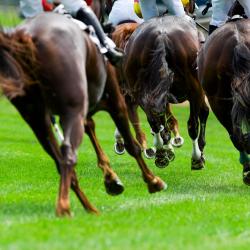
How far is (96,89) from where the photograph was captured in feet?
29.0

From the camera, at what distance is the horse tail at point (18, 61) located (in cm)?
766

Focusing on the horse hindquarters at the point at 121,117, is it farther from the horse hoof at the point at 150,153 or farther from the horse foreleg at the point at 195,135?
the horse hoof at the point at 150,153

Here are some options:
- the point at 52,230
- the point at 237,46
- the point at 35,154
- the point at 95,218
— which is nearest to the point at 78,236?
Answer: the point at 52,230

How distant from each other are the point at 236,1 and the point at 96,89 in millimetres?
3412

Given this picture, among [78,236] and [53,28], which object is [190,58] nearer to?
[53,28]

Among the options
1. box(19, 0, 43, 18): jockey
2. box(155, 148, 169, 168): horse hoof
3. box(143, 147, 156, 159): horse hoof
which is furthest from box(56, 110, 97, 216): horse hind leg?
box(143, 147, 156, 159): horse hoof

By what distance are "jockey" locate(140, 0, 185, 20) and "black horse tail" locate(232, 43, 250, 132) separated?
3.03 metres

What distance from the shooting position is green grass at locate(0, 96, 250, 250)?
6.75 metres

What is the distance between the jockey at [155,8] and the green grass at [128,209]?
7.50ft

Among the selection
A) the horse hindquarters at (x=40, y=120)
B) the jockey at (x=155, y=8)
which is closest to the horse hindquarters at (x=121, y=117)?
the horse hindquarters at (x=40, y=120)

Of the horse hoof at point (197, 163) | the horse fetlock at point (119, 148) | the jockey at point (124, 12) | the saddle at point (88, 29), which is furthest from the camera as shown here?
the jockey at point (124, 12)

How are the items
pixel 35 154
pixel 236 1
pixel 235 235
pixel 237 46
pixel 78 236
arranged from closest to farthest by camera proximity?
pixel 78 236, pixel 235 235, pixel 237 46, pixel 236 1, pixel 35 154

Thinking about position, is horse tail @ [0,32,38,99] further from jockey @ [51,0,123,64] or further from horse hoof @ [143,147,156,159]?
horse hoof @ [143,147,156,159]

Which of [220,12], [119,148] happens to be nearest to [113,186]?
[220,12]
